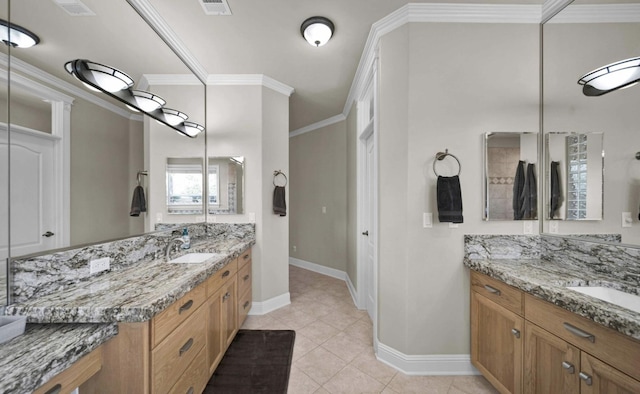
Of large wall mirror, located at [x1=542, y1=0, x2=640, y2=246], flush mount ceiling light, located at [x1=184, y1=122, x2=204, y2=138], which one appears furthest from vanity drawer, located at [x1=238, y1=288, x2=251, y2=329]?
large wall mirror, located at [x1=542, y1=0, x2=640, y2=246]

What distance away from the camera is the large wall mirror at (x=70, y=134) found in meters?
1.11

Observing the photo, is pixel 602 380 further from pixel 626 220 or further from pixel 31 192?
pixel 31 192

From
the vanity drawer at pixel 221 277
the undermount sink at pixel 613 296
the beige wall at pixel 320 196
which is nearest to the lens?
the undermount sink at pixel 613 296

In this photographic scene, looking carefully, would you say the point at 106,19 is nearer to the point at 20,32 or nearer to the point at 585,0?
the point at 20,32

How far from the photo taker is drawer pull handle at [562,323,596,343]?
1.08 meters

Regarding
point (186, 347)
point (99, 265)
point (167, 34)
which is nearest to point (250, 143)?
point (167, 34)

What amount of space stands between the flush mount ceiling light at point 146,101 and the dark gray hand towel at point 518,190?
2942 millimetres

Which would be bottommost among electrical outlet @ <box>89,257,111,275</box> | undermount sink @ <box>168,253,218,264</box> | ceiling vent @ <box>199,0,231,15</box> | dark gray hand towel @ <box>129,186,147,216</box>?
undermount sink @ <box>168,253,218,264</box>

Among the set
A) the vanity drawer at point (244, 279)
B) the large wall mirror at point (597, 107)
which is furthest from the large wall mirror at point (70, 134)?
the large wall mirror at point (597, 107)

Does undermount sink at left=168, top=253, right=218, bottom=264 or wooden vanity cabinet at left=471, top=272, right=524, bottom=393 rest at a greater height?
undermount sink at left=168, top=253, right=218, bottom=264

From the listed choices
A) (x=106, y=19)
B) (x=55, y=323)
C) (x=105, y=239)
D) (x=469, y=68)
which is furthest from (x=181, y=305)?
(x=469, y=68)

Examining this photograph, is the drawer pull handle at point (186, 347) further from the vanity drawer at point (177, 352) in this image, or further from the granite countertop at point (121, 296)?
the granite countertop at point (121, 296)

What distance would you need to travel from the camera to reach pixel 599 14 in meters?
1.53

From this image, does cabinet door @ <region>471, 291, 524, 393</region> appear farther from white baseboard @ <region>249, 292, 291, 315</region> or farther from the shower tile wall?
white baseboard @ <region>249, 292, 291, 315</region>
